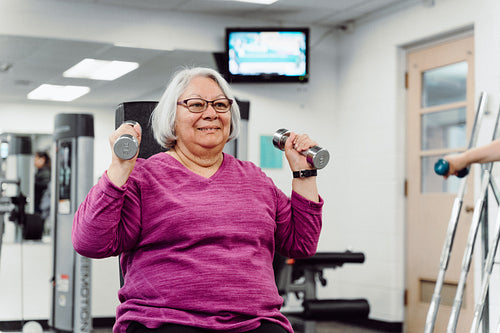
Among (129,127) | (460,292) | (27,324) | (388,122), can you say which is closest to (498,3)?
(388,122)

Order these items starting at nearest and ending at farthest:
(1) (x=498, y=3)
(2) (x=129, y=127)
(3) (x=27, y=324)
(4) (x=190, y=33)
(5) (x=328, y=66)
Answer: (2) (x=129, y=127)
(1) (x=498, y=3)
(3) (x=27, y=324)
(4) (x=190, y=33)
(5) (x=328, y=66)

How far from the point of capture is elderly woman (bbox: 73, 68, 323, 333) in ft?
5.00

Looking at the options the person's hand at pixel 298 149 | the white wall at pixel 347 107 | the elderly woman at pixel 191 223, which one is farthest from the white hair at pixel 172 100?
the white wall at pixel 347 107

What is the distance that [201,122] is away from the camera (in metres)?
1.73

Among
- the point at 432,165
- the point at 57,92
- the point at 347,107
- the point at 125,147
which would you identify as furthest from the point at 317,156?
the point at 347,107

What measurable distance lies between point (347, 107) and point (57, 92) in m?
2.44

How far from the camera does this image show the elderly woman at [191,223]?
1.53 meters

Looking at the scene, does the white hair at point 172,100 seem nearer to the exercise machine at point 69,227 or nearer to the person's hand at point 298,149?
the person's hand at point 298,149

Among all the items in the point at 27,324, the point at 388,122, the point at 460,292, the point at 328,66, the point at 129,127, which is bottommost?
the point at 27,324

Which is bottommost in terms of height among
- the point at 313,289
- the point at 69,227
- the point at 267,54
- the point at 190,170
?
the point at 313,289

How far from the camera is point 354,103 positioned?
5602 millimetres

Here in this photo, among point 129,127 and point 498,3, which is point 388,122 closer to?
point 498,3

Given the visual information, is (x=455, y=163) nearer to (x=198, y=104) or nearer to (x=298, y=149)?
(x=298, y=149)

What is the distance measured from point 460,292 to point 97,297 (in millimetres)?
2906
